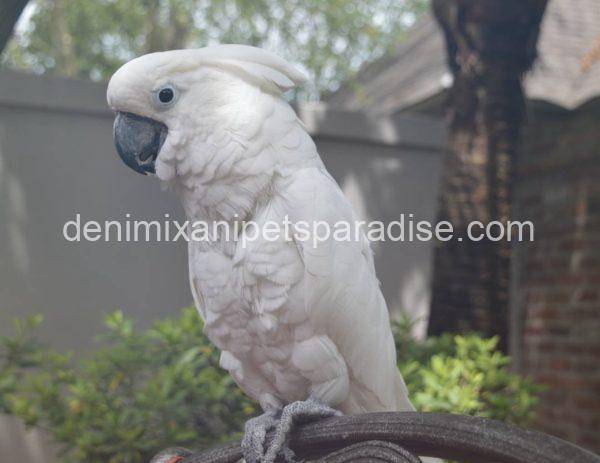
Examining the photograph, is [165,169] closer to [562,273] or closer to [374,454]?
[374,454]

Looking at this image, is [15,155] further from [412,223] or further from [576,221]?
[576,221]

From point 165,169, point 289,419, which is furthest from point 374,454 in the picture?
point 165,169

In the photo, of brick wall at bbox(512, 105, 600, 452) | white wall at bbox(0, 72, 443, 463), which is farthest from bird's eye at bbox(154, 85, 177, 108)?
brick wall at bbox(512, 105, 600, 452)

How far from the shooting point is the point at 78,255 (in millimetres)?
3734

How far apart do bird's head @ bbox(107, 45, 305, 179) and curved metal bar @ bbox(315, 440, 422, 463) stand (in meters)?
0.77

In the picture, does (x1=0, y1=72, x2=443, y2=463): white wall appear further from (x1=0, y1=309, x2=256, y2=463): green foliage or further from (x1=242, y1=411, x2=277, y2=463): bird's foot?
(x1=242, y1=411, x2=277, y2=463): bird's foot

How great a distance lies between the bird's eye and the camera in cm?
165

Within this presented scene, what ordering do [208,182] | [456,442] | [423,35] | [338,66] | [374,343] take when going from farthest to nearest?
[338,66], [423,35], [374,343], [208,182], [456,442]

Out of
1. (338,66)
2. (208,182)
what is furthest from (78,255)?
(338,66)

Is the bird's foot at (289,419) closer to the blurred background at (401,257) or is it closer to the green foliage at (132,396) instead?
the blurred background at (401,257)

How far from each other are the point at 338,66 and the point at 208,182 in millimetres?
12322

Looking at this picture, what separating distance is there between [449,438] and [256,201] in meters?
0.75

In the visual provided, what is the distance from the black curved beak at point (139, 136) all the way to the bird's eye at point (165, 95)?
2.2 inches

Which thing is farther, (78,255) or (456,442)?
(78,255)
